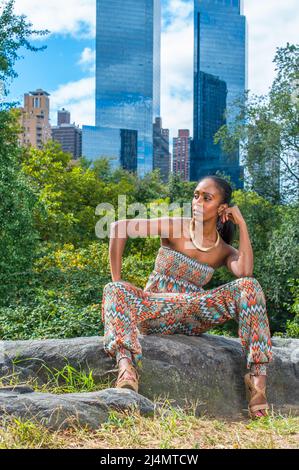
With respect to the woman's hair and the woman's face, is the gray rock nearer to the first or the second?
the woman's face

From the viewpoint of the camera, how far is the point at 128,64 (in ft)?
238

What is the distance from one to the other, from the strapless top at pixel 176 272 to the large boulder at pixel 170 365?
34cm

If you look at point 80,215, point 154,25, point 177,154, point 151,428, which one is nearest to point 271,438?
point 151,428

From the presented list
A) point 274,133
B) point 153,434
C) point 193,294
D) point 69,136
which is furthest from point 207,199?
point 69,136

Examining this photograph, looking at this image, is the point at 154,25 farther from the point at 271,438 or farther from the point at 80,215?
the point at 271,438

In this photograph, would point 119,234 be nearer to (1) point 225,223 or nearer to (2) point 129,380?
(1) point 225,223

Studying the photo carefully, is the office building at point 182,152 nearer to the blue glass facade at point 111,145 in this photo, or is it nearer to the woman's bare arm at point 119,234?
the blue glass facade at point 111,145

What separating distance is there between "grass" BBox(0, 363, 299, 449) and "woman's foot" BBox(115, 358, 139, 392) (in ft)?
1.07

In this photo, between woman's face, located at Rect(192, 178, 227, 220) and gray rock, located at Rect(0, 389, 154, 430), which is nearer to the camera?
gray rock, located at Rect(0, 389, 154, 430)

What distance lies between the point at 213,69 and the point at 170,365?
5780cm

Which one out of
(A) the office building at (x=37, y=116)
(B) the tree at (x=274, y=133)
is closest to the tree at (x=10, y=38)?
(B) the tree at (x=274, y=133)

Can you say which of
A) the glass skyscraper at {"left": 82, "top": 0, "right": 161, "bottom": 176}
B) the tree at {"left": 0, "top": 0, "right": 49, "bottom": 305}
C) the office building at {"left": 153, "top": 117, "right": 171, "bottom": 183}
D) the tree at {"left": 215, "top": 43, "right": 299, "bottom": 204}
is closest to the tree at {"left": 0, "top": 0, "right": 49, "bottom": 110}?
the tree at {"left": 0, "top": 0, "right": 49, "bottom": 305}

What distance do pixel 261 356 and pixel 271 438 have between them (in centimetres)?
100

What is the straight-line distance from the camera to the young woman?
4.02m
